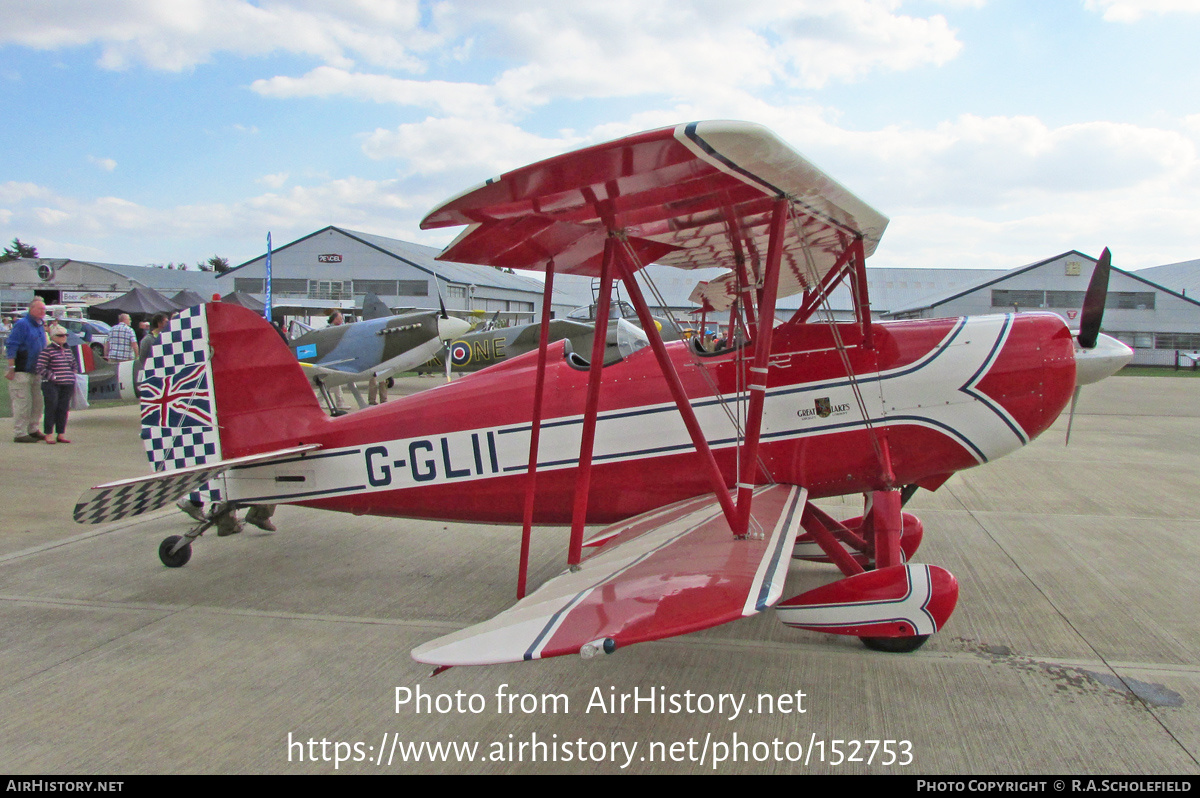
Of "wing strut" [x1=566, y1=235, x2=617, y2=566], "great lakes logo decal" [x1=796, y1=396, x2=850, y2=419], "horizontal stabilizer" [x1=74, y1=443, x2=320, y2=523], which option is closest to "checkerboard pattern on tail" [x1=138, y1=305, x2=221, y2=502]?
"horizontal stabilizer" [x1=74, y1=443, x2=320, y2=523]

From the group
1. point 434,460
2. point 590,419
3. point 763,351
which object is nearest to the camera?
point 763,351

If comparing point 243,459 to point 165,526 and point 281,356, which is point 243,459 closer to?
point 281,356

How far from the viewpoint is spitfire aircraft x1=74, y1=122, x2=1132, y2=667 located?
3023 mm

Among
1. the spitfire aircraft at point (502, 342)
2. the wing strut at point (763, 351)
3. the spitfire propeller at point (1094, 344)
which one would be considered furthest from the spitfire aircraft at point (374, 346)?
the spitfire propeller at point (1094, 344)

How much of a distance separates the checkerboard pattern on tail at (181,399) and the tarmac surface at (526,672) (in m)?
0.89

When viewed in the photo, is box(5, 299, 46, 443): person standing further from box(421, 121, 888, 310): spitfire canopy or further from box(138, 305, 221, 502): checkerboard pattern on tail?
box(421, 121, 888, 310): spitfire canopy

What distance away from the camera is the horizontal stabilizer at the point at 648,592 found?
221cm

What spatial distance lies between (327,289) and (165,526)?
42.6 m

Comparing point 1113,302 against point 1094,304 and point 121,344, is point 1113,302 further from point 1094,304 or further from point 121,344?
point 121,344

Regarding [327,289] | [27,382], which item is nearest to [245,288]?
[327,289]

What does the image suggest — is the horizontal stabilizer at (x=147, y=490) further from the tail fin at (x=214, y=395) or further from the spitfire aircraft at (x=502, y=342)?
the spitfire aircraft at (x=502, y=342)

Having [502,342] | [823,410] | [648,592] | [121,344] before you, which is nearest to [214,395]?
[648,592]

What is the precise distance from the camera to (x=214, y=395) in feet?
15.4

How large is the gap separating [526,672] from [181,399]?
2.95 meters
